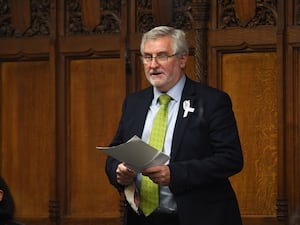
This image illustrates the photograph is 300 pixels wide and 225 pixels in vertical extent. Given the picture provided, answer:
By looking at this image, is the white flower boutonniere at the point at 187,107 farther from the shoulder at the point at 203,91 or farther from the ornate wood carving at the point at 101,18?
the ornate wood carving at the point at 101,18

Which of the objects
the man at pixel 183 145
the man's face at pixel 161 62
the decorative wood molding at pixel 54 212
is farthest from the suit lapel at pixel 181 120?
the decorative wood molding at pixel 54 212

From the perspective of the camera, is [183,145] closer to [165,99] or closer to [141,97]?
[165,99]

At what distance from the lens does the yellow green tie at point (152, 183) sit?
5.27 metres

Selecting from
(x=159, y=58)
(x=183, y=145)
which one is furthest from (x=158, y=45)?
(x=183, y=145)

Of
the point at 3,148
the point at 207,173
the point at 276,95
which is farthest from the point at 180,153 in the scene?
the point at 3,148

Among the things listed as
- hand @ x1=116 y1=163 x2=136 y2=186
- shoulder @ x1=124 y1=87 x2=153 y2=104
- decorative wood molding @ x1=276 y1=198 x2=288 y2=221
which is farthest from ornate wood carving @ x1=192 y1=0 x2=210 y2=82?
hand @ x1=116 y1=163 x2=136 y2=186

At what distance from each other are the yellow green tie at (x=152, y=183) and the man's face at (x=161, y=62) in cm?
16

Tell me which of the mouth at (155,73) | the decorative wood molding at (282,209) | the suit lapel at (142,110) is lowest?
the decorative wood molding at (282,209)

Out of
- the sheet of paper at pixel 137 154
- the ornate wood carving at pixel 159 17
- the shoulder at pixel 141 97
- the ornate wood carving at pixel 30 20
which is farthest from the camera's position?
the ornate wood carving at pixel 30 20

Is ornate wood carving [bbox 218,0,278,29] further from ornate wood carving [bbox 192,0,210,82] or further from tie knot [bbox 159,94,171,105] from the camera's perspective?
tie knot [bbox 159,94,171,105]

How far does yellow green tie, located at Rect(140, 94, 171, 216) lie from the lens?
5273 mm

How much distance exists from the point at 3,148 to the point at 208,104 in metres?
3.42

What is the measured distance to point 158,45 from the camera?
536 cm

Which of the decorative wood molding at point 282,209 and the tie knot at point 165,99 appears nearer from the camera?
the tie knot at point 165,99
